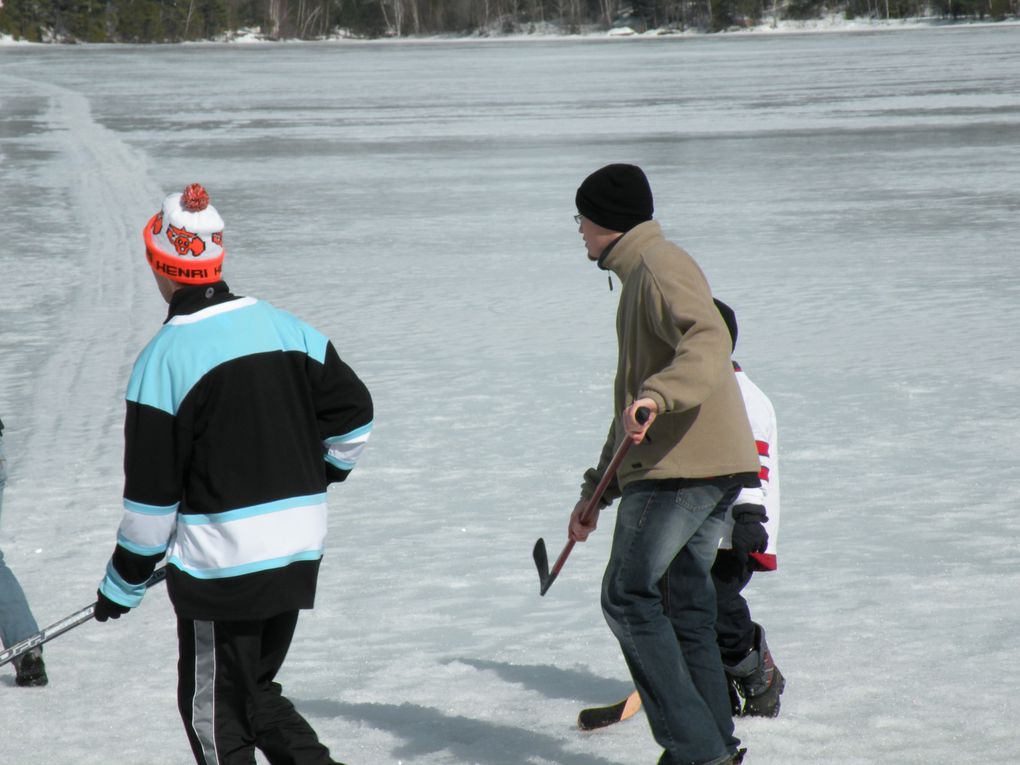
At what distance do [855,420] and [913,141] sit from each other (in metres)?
13.7

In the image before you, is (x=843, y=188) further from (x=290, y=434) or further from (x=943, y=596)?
(x=290, y=434)

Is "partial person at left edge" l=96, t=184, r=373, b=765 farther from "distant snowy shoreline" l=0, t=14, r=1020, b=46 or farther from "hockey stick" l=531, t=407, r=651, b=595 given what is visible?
"distant snowy shoreline" l=0, t=14, r=1020, b=46

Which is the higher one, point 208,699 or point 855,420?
point 208,699

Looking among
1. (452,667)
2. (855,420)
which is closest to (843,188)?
(855,420)

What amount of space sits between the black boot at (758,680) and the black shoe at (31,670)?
5.66ft

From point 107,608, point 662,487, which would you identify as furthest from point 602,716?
point 107,608

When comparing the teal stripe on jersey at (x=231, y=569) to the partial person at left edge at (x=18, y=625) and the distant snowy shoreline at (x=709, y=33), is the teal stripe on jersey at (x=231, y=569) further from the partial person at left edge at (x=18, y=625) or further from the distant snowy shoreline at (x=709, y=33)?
the distant snowy shoreline at (x=709, y=33)

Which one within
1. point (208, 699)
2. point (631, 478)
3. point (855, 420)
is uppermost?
point (631, 478)

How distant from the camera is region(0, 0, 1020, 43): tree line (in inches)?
4129

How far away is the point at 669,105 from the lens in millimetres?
26953

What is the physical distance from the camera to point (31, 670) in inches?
142

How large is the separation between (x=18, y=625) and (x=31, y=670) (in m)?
0.13

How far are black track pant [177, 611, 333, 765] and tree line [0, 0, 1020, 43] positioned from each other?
96.5 m

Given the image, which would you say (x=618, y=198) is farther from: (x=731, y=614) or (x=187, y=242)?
(x=731, y=614)
